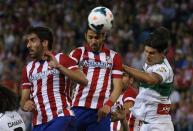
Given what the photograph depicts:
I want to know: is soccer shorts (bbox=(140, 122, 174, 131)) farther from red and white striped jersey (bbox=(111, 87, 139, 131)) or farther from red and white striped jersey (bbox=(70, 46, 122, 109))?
red and white striped jersey (bbox=(70, 46, 122, 109))

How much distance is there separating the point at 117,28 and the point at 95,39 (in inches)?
442

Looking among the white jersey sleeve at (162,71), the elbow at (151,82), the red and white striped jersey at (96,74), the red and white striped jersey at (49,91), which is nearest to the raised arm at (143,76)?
the elbow at (151,82)

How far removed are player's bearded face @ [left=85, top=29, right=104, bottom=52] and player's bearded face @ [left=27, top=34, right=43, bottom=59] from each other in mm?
719

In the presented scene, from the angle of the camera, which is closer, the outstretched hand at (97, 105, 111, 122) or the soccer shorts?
the outstretched hand at (97, 105, 111, 122)

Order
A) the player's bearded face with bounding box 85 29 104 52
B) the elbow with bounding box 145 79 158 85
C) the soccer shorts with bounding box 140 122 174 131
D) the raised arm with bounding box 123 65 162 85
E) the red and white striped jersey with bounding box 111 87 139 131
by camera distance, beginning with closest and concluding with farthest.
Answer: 1. the raised arm with bounding box 123 65 162 85
2. the elbow with bounding box 145 79 158 85
3. the player's bearded face with bounding box 85 29 104 52
4. the soccer shorts with bounding box 140 122 174 131
5. the red and white striped jersey with bounding box 111 87 139 131

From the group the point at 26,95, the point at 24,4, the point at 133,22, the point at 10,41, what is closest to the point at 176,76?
the point at 133,22

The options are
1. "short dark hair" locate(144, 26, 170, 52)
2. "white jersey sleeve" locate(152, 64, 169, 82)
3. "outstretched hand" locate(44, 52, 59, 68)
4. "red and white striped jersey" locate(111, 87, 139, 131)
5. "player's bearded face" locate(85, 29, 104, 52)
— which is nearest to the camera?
"outstretched hand" locate(44, 52, 59, 68)

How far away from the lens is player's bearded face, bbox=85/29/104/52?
8289 mm

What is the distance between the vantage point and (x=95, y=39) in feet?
27.3

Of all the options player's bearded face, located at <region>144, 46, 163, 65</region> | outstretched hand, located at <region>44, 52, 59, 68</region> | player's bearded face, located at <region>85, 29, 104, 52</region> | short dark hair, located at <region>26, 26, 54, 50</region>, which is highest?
short dark hair, located at <region>26, 26, 54, 50</region>

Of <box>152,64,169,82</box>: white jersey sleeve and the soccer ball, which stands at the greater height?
the soccer ball

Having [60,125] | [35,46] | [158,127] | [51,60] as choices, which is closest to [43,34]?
[35,46]

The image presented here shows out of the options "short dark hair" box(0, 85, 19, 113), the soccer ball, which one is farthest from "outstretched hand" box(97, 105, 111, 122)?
"short dark hair" box(0, 85, 19, 113)

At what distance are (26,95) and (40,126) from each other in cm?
41
